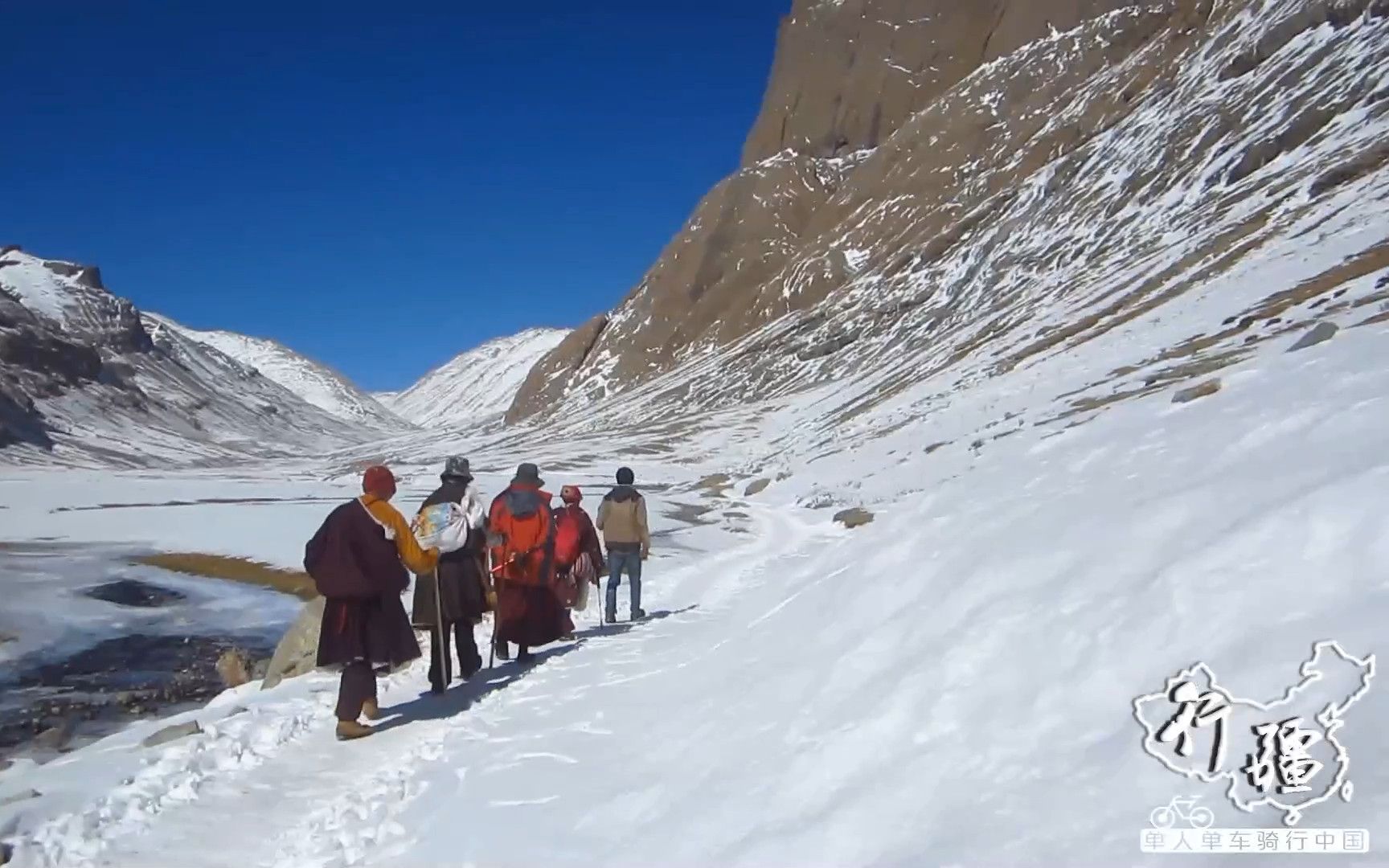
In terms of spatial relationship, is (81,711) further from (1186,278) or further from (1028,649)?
(1186,278)

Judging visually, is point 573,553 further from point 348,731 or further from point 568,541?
point 348,731

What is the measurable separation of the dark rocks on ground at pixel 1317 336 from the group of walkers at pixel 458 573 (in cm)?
957

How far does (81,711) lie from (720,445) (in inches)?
2445

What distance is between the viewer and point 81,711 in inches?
445

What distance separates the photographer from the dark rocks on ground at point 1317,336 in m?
13.4

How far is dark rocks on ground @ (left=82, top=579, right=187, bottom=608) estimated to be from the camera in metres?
19.7

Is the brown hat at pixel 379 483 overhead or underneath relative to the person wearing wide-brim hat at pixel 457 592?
overhead

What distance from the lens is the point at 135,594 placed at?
2075 centimetres

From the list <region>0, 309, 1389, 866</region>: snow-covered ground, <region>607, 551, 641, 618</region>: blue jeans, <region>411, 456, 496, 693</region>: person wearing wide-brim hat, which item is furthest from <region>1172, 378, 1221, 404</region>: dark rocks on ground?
<region>411, 456, 496, 693</region>: person wearing wide-brim hat

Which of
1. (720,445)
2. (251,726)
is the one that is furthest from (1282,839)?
(720,445)

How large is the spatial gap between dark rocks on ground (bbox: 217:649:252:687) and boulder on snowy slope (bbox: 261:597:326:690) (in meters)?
1.61

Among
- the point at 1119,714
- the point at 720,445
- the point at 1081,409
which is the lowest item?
the point at 1119,714

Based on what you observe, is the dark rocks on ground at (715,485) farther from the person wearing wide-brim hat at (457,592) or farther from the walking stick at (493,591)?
the person wearing wide-brim hat at (457,592)

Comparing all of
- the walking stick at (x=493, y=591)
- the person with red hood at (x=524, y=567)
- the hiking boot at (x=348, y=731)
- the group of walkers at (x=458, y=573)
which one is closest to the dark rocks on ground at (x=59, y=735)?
the group of walkers at (x=458, y=573)
